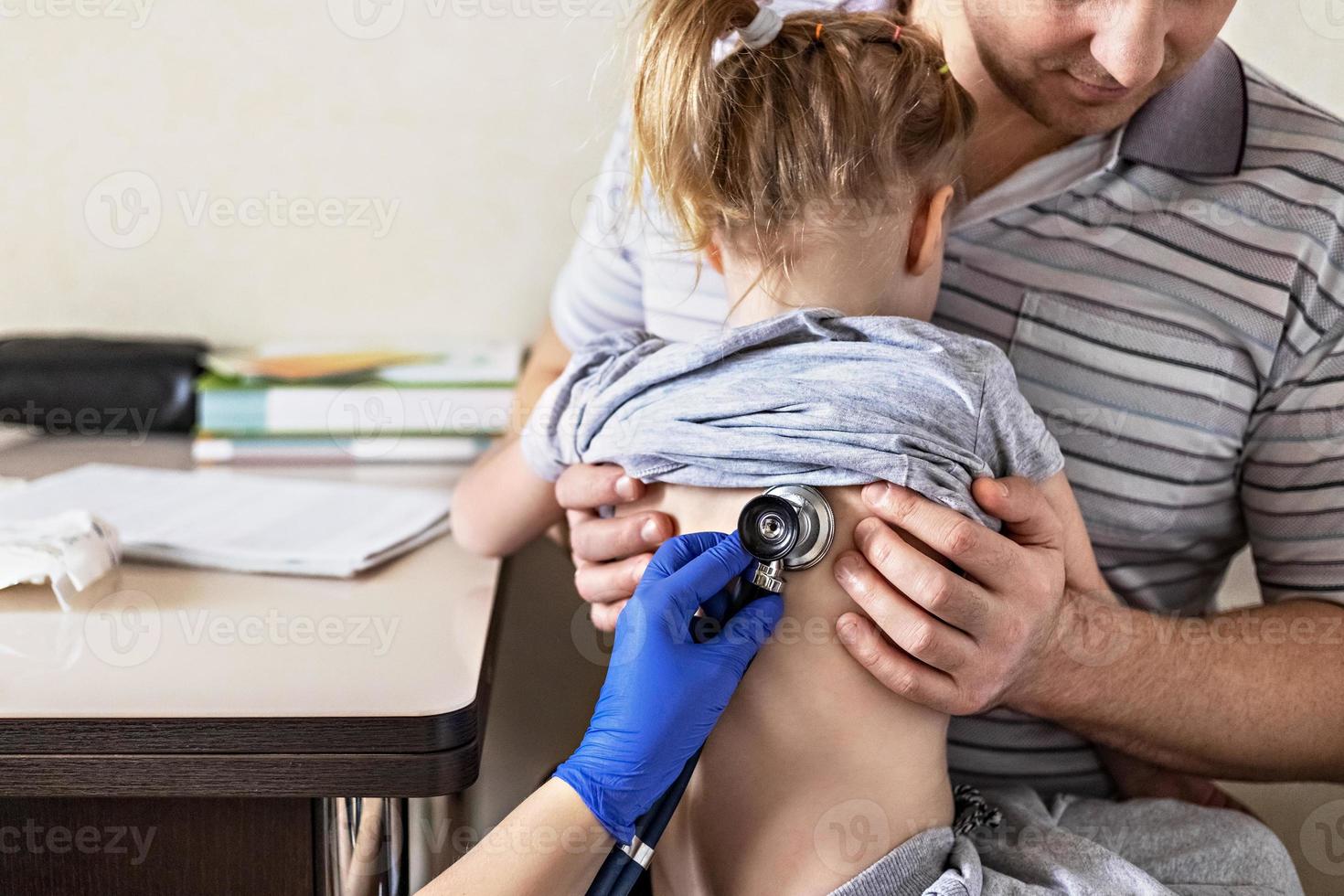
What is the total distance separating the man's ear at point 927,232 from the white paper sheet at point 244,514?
0.58 meters

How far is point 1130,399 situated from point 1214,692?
0.27 m

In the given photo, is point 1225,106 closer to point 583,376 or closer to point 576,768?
point 583,376

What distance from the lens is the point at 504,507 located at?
1110 millimetres

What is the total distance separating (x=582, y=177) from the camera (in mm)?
1587

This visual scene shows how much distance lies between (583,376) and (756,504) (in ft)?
0.85

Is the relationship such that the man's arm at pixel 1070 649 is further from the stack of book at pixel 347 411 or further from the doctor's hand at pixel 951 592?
the stack of book at pixel 347 411

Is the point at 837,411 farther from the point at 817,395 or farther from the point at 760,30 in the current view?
the point at 760,30

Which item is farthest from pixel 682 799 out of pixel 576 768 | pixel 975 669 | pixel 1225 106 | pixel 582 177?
pixel 582 177

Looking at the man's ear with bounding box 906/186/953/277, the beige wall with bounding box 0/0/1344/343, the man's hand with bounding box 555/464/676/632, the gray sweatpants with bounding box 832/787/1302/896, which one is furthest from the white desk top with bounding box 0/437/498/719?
the beige wall with bounding box 0/0/1344/343

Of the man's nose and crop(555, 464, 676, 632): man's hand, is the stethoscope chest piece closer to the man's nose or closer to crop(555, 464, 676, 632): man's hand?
crop(555, 464, 676, 632): man's hand

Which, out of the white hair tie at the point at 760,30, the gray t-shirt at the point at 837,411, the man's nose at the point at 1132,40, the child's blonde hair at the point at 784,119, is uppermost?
the man's nose at the point at 1132,40

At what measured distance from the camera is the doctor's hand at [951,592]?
82 centimetres

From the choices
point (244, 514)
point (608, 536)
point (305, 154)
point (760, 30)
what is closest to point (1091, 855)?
point (608, 536)

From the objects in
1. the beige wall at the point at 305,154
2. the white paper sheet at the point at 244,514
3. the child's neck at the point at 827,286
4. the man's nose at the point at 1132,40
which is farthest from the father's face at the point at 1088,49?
the white paper sheet at the point at 244,514
